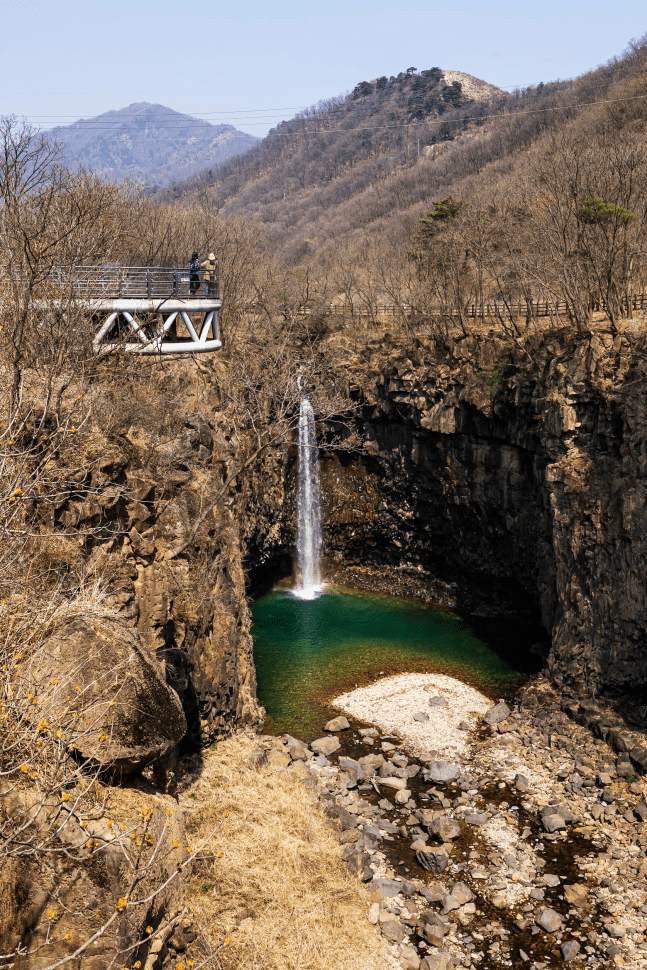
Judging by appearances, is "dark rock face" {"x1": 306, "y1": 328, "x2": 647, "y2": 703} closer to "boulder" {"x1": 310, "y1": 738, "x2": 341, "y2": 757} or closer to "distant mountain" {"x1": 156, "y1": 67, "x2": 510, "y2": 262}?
"boulder" {"x1": 310, "y1": 738, "x2": 341, "y2": 757}

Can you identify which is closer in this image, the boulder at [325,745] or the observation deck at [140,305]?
the observation deck at [140,305]

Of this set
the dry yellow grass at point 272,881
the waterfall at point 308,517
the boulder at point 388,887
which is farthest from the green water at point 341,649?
the boulder at point 388,887

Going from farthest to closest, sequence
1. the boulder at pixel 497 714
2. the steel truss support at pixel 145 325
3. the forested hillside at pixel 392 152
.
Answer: the forested hillside at pixel 392 152, the boulder at pixel 497 714, the steel truss support at pixel 145 325

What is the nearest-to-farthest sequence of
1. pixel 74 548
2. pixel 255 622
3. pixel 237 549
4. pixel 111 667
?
pixel 111 667, pixel 74 548, pixel 237 549, pixel 255 622

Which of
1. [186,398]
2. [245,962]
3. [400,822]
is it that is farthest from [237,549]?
[245,962]

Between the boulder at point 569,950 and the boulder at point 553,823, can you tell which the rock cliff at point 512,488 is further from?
the boulder at point 569,950

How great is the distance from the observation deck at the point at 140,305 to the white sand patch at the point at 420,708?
13.5 meters

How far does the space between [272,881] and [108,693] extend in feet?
24.3

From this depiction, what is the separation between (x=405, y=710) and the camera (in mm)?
23875

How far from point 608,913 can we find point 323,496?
23.7m

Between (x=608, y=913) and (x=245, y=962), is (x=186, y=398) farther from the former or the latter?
(x=608, y=913)

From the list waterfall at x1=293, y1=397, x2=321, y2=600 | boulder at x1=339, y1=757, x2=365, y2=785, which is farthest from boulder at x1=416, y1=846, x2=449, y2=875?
waterfall at x1=293, y1=397, x2=321, y2=600

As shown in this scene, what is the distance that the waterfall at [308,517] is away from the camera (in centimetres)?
3569

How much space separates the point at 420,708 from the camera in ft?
78.8
